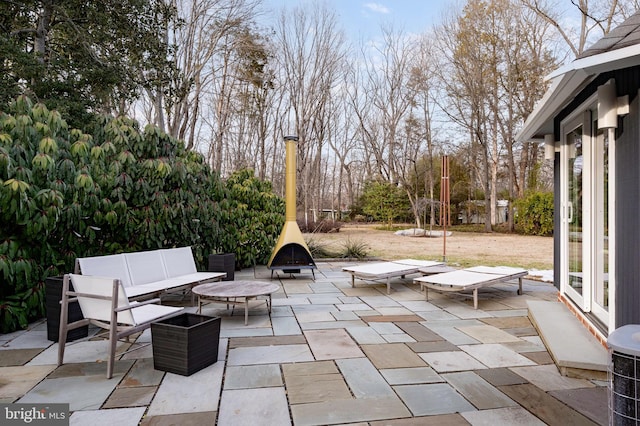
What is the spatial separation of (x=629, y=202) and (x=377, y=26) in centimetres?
2272

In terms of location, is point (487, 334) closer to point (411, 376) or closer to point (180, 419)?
point (411, 376)

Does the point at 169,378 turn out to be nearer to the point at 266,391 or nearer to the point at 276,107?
the point at 266,391

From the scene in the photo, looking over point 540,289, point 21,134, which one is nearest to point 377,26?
point 540,289

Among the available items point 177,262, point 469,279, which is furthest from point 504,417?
point 177,262

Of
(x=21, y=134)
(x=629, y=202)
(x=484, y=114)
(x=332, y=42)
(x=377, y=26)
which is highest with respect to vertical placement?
(x=377, y=26)

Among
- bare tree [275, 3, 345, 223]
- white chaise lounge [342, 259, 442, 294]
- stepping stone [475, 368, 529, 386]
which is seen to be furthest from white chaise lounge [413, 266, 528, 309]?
bare tree [275, 3, 345, 223]

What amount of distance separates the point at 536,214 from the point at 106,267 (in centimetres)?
1701

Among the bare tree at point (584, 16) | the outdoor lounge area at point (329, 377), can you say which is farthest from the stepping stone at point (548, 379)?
the bare tree at point (584, 16)

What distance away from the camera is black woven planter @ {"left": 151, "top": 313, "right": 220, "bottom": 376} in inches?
117

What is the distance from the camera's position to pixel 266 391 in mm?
2730

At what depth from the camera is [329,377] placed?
2.98 meters

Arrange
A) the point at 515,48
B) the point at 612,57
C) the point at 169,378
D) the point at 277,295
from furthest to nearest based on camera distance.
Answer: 1. the point at 515,48
2. the point at 277,295
3. the point at 169,378
4. the point at 612,57

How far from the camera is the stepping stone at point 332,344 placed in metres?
3.47

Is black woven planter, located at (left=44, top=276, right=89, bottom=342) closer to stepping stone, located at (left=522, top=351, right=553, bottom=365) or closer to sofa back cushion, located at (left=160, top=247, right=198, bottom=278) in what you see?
sofa back cushion, located at (left=160, top=247, right=198, bottom=278)
